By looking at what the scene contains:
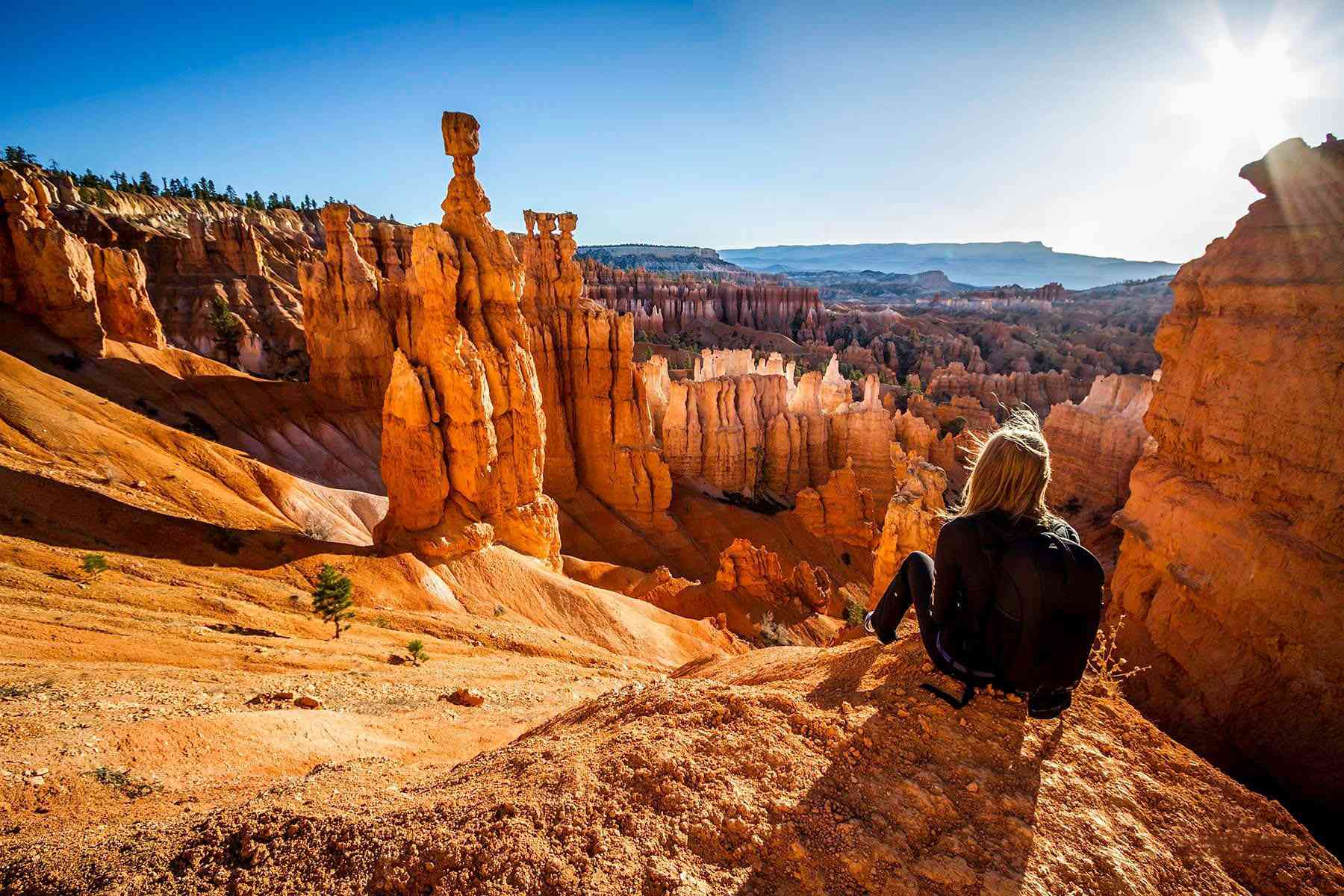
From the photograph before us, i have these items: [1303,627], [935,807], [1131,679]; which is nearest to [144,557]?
[935,807]

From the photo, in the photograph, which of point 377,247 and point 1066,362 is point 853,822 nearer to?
point 377,247

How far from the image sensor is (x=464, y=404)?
56.1ft

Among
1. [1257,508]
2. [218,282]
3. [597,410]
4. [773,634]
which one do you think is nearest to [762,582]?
[773,634]

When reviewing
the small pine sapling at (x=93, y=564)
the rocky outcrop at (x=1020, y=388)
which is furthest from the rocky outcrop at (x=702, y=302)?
the small pine sapling at (x=93, y=564)

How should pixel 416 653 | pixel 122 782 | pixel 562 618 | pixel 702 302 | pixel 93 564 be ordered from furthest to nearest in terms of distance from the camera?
pixel 702 302
pixel 562 618
pixel 416 653
pixel 93 564
pixel 122 782

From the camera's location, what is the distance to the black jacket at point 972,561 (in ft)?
11.7

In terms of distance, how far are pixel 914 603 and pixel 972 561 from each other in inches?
31.7

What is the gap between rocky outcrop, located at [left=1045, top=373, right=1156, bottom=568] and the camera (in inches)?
858

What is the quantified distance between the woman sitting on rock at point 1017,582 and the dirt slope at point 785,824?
44 cm

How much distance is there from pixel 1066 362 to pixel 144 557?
2978 inches

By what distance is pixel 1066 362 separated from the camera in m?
65.0

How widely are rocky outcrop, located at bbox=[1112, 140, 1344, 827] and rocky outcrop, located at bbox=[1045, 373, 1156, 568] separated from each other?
33.8 ft

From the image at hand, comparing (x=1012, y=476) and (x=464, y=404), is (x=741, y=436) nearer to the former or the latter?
(x=464, y=404)

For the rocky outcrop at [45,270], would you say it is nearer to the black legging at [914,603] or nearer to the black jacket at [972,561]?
the black legging at [914,603]
